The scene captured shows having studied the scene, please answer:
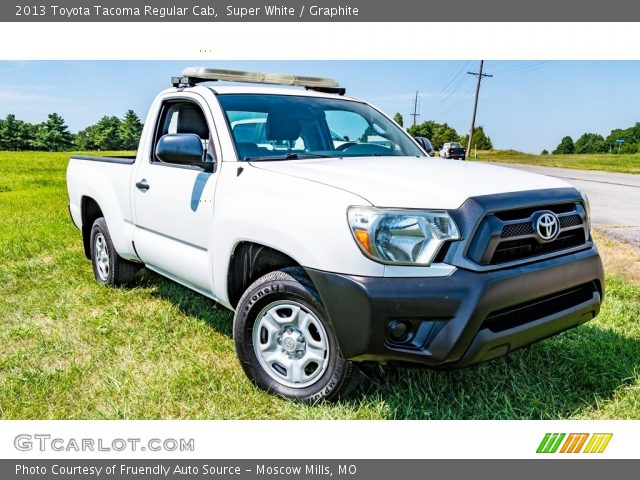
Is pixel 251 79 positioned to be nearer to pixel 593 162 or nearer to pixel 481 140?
pixel 593 162

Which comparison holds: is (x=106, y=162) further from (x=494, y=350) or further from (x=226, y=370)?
(x=494, y=350)

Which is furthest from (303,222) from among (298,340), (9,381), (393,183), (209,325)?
(9,381)

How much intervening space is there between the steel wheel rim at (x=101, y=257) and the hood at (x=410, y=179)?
9.43 ft

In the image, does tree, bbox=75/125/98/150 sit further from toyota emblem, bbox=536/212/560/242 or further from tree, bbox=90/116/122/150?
toyota emblem, bbox=536/212/560/242

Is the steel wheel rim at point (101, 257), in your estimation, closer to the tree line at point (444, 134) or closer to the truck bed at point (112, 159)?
the truck bed at point (112, 159)

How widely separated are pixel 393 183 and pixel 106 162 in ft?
11.3

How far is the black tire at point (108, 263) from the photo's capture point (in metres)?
Answer: 5.44

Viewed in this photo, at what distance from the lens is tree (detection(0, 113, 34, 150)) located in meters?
65.3

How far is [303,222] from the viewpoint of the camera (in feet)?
9.57

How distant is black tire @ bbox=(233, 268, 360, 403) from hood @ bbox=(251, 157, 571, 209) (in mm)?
599

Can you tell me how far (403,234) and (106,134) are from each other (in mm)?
64448

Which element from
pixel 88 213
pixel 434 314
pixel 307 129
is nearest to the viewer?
pixel 434 314

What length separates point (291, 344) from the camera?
3197 millimetres

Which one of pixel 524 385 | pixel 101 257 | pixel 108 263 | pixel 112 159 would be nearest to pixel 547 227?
pixel 524 385
